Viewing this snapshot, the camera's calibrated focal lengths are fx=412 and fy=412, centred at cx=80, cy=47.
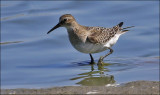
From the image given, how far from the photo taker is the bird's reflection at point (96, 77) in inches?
357

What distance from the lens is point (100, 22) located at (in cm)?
1479

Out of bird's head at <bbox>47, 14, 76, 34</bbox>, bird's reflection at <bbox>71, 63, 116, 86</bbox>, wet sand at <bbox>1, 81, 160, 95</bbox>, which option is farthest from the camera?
bird's head at <bbox>47, 14, 76, 34</bbox>

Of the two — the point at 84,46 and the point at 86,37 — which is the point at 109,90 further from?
the point at 86,37

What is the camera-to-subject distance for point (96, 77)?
32.0 feet

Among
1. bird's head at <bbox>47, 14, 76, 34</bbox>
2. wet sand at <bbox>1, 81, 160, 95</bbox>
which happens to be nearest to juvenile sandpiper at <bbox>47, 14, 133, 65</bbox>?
bird's head at <bbox>47, 14, 76, 34</bbox>

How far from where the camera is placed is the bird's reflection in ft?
29.7

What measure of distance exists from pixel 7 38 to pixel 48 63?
2504 mm

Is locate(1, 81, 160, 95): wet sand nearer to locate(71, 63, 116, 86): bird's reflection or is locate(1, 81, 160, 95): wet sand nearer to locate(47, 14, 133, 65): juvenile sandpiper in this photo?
locate(71, 63, 116, 86): bird's reflection

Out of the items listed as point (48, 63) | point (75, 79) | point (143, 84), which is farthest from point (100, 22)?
point (143, 84)

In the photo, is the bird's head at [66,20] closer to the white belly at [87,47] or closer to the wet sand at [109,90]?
the white belly at [87,47]

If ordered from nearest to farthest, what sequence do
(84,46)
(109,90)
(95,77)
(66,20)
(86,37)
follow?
A: (109,90) → (95,77) → (84,46) → (86,37) → (66,20)

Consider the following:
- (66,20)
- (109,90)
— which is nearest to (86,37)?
(66,20)

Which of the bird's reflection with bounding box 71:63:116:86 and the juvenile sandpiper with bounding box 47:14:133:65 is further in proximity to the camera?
the juvenile sandpiper with bounding box 47:14:133:65

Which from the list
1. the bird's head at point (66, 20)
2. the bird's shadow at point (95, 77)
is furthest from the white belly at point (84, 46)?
the bird's shadow at point (95, 77)
